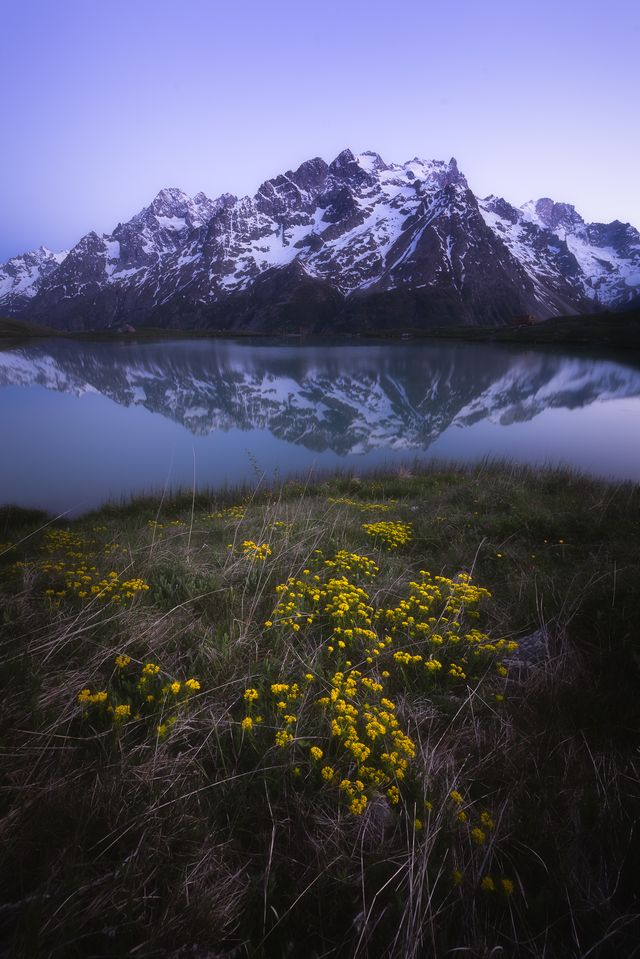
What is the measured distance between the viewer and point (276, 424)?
24.1 m

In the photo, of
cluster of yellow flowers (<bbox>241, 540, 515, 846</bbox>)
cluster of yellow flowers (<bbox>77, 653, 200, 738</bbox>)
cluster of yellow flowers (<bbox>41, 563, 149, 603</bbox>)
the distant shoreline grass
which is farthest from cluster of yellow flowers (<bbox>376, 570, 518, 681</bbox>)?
the distant shoreline grass

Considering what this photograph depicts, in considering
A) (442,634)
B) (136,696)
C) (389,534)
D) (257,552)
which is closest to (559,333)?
(389,534)

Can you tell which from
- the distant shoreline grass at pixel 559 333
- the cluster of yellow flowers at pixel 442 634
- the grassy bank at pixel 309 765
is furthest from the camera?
the distant shoreline grass at pixel 559 333

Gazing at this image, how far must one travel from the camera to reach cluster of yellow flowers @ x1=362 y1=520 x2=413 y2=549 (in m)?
6.57

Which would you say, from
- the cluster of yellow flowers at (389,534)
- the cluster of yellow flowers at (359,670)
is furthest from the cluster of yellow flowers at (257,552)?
the cluster of yellow flowers at (389,534)

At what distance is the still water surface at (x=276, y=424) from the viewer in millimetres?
16703

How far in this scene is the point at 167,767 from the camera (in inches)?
95.0

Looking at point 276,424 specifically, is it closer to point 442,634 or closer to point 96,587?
point 96,587

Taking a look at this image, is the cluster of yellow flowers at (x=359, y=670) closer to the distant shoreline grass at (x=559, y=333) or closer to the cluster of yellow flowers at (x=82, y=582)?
the cluster of yellow flowers at (x=82, y=582)

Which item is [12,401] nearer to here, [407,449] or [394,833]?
[407,449]

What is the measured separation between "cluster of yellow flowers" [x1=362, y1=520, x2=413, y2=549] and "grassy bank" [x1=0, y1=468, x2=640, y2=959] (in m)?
1.76

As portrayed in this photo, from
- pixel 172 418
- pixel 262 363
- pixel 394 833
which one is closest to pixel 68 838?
pixel 394 833

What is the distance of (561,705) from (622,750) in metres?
0.44

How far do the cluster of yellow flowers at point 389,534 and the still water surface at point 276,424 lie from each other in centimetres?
538
